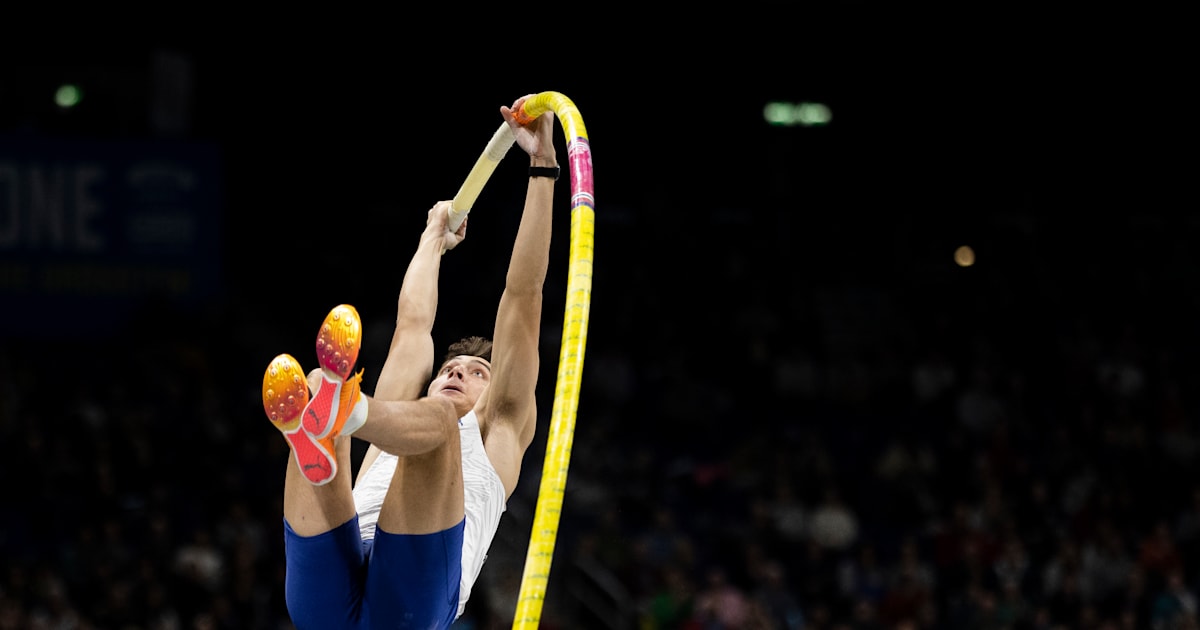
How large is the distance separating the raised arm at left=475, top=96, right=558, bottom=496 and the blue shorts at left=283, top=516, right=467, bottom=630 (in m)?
0.62

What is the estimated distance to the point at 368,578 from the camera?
4906 mm

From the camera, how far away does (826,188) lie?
56.4ft

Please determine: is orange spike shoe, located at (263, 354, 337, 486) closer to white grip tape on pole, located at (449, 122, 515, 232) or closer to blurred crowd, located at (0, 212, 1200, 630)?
white grip tape on pole, located at (449, 122, 515, 232)

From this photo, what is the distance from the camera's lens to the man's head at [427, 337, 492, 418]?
5.63 m

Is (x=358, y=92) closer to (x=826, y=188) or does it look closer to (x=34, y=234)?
(x=34, y=234)

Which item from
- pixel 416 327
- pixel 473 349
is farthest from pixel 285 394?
pixel 473 349

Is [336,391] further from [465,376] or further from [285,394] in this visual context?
[465,376]

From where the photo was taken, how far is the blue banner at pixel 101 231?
568 inches

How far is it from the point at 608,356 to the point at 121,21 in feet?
20.4

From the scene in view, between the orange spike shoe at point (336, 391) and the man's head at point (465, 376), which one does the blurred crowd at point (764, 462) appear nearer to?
the man's head at point (465, 376)

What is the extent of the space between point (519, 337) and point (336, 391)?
1310 mm

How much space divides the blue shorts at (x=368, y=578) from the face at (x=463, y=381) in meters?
0.78

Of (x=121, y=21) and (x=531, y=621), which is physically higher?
(x=121, y=21)

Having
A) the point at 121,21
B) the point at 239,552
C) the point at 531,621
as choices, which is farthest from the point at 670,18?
the point at 531,621
